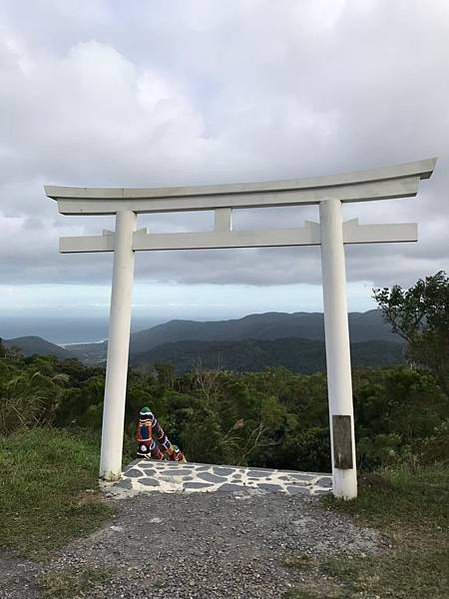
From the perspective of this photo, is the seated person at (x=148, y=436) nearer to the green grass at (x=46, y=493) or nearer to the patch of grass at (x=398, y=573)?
the green grass at (x=46, y=493)

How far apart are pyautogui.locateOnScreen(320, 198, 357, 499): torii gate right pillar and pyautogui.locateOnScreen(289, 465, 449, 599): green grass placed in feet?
0.91

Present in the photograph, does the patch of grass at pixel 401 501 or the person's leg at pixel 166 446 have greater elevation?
the person's leg at pixel 166 446

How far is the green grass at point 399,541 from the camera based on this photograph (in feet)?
9.20

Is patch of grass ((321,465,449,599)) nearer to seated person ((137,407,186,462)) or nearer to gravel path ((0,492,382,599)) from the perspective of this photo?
gravel path ((0,492,382,599))

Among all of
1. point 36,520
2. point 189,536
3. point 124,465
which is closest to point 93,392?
point 124,465

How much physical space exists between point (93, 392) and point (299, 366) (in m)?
21.9

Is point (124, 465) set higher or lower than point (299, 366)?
lower

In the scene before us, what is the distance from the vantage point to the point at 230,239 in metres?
4.80

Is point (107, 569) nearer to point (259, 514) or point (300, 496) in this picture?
point (259, 514)

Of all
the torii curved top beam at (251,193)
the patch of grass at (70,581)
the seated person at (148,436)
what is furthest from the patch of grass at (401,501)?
the torii curved top beam at (251,193)

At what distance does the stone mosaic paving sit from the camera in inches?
184

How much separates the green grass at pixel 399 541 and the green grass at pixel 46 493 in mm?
1772

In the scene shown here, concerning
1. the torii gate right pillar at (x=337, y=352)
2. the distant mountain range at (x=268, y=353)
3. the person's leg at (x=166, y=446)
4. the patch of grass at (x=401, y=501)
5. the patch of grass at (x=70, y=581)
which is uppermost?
the distant mountain range at (x=268, y=353)

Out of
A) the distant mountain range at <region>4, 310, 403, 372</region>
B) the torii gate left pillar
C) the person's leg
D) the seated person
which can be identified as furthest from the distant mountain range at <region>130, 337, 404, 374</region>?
the torii gate left pillar
